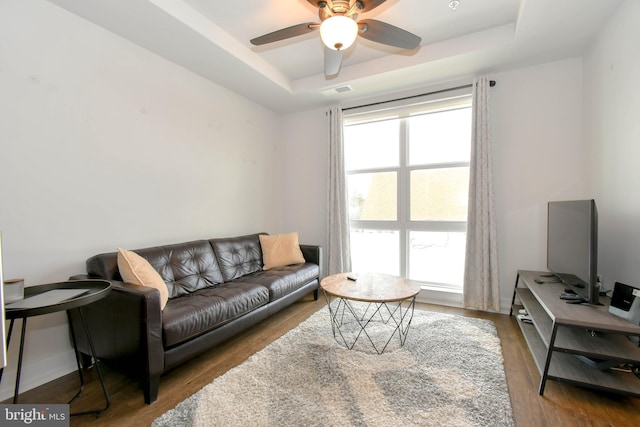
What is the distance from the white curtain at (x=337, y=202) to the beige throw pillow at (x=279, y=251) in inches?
22.7

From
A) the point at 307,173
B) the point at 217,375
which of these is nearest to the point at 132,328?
the point at 217,375

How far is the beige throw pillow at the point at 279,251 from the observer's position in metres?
3.49

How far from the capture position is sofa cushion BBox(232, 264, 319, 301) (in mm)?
2807

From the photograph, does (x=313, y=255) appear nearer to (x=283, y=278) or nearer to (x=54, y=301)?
(x=283, y=278)

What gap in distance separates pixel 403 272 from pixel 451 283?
22.6 inches

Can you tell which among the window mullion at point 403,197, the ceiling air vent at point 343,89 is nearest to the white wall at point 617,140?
the window mullion at point 403,197

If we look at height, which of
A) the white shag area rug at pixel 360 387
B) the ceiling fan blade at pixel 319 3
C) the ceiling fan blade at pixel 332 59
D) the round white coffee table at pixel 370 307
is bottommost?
the white shag area rug at pixel 360 387

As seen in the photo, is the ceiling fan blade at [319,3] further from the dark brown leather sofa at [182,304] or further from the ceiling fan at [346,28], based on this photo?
the dark brown leather sofa at [182,304]

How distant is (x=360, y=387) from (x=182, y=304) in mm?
1380

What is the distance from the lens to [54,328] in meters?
2.08

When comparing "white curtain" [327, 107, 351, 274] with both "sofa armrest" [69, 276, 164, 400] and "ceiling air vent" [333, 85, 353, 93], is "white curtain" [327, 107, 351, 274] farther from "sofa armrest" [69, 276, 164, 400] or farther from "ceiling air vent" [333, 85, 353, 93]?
"sofa armrest" [69, 276, 164, 400]

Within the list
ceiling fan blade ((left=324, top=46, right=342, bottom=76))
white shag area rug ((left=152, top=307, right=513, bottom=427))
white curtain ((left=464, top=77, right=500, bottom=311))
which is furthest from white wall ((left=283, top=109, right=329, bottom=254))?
white shag area rug ((left=152, top=307, right=513, bottom=427))

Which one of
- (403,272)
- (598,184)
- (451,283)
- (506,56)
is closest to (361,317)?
(403,272)

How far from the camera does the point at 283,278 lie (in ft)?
9.72
